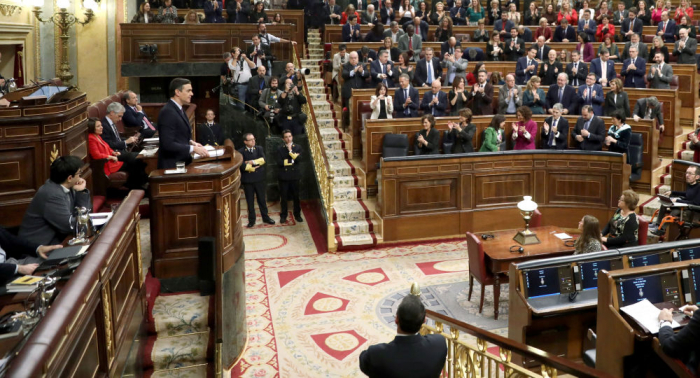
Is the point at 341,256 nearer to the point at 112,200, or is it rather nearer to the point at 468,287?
the point at 468,287

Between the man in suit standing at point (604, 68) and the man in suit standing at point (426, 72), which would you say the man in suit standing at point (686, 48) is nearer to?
the man in suit standing at point (604, 68)

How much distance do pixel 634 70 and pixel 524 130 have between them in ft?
9.70

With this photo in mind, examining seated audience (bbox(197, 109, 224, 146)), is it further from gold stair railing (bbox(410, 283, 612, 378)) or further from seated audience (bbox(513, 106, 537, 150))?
gold stair railing (bbox(410, 283, 612, 378))

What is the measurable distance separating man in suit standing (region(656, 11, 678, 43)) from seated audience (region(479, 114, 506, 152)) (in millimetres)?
5759

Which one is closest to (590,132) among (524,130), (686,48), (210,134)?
(524,130)

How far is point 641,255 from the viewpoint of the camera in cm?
514

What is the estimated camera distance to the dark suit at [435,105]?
9.49 metres

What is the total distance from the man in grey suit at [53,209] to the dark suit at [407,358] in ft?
7.41

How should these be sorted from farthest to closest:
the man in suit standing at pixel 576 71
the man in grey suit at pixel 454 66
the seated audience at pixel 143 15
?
the seated audience at pixel 143 15 → the man in grey suit at pixel 454 66 → the man in suit standing at pixel 576 71

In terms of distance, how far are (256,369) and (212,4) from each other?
9204mm

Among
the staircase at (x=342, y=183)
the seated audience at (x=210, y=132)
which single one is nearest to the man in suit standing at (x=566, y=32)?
the staircase at (x=342, y=183)

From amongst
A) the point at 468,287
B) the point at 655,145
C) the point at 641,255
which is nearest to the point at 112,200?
the point at 468,287

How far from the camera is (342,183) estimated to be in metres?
9.42

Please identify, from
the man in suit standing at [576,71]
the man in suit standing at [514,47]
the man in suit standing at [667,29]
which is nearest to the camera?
the man in suit standing at [576,71]
